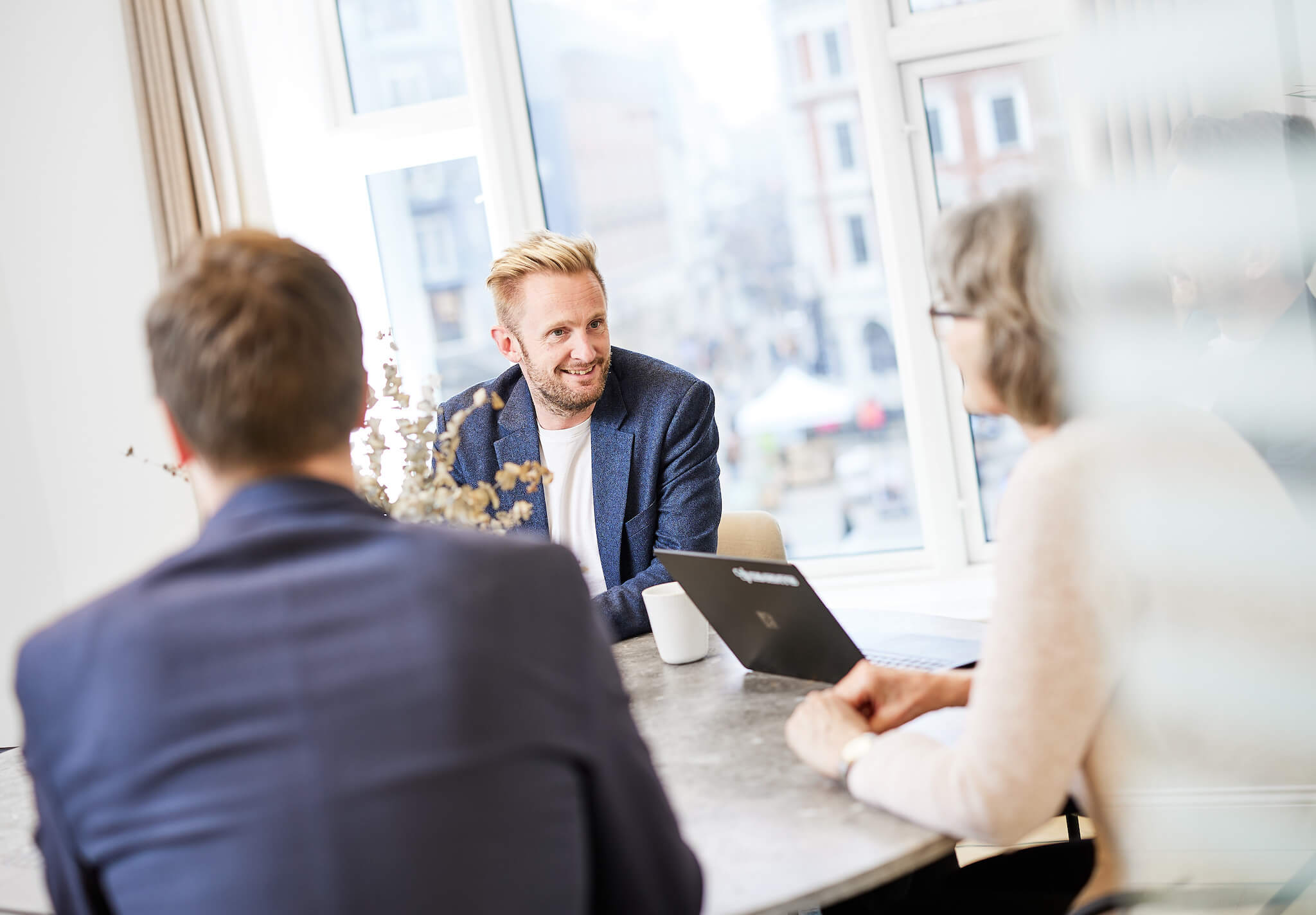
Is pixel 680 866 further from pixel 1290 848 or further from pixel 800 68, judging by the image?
pixel 800 68

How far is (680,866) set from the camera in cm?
87

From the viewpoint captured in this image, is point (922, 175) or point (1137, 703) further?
point (922, 175)

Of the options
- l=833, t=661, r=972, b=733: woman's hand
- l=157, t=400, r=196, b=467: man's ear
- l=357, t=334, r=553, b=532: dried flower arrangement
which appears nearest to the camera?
l=157, t=400, r=196, b=467: man's ear

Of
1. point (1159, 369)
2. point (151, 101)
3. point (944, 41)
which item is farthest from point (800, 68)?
point (1159, 369)

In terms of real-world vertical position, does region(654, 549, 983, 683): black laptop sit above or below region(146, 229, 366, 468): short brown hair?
below

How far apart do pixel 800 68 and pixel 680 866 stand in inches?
120

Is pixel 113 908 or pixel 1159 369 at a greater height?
pixel 1159 369

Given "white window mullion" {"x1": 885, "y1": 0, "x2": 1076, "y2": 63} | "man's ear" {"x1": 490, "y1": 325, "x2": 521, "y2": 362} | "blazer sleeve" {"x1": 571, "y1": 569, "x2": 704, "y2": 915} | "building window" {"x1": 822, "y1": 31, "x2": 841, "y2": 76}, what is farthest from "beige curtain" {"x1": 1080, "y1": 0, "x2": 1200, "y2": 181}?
"blazer sleeve" {"x1": 571, "y1": 569, "x2": 704, "y2": 915}

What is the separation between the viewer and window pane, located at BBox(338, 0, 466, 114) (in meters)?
3.73

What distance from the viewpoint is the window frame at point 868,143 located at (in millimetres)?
3260

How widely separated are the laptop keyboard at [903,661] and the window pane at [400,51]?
9.28 feet

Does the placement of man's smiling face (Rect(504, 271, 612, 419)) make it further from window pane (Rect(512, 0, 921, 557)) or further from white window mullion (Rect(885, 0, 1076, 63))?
white window mullion (Rect(885, 0, 1076, 63))

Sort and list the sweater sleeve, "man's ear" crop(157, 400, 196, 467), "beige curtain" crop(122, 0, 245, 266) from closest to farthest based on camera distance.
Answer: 1. "man's ear" crop(157, 400, 196, 467)
2. the sweater sleeve
3. "beige curtain" crop(122, 0, 245, 266)

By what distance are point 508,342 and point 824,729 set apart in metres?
1.46
